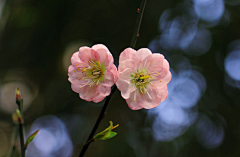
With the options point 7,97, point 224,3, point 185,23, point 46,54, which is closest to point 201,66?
point 185,23

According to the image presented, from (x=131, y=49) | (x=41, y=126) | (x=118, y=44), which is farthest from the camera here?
(x=41, y=126)

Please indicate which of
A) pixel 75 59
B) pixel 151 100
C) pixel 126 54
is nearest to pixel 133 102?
pixel 151 100

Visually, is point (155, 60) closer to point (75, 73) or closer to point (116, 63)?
point (75, 73)

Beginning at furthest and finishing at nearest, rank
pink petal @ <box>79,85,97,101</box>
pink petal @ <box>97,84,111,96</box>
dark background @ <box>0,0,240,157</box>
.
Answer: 1. dark background @ <box>0,0,240,157</box>
2. pink petal @ <box>79,85,97,101</box>
3. pink petal @ <box>97,84,111,96</box>

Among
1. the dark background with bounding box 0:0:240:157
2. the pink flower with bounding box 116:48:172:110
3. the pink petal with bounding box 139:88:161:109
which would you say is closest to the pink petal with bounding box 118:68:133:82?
the pink flower with bounding box 116:48:172:110

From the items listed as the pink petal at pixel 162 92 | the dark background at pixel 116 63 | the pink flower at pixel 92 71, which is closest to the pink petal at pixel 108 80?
the pink flower at pixel 92 71

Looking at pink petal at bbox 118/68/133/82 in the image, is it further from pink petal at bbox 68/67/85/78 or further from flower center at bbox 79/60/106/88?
pink petal at bbox 68/67/85/78

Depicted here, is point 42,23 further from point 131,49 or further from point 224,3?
point 224,3
